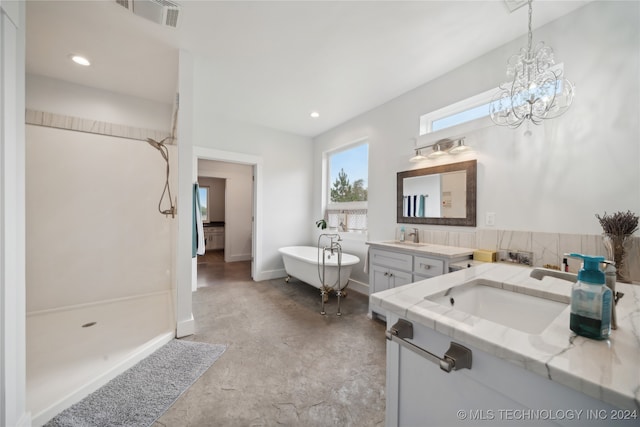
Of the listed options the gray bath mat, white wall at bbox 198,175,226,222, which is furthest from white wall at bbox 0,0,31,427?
white wall at bbox 198,175,226,222

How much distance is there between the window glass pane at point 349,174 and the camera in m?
3.66

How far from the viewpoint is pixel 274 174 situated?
422 cm

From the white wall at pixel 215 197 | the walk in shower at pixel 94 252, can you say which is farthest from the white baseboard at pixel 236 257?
the walk in shower at pixel 94 252

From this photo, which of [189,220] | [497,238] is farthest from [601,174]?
[189,220]

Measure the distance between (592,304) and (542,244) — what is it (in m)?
1.68

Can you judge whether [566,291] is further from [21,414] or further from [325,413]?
[21,414]

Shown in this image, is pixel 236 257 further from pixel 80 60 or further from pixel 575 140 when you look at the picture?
pixel 575 140

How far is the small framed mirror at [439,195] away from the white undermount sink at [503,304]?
148 cm

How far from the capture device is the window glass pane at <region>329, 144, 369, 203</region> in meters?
3.66

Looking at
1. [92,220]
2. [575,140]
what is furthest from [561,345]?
[92,220]

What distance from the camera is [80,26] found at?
194 cm

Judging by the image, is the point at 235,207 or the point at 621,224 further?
the point at 235,207

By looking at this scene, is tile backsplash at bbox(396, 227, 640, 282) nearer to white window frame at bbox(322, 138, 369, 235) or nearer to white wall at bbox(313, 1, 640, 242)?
white wall at bbox(313, 1, 640, 242)

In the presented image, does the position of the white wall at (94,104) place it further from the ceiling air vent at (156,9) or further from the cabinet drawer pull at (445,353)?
the cabinet drawer pull at (445,353)
